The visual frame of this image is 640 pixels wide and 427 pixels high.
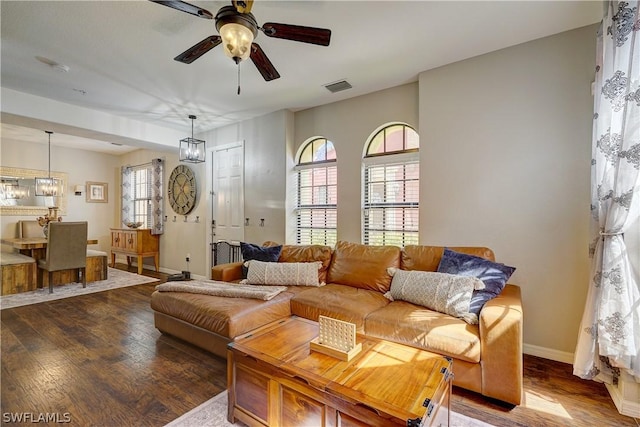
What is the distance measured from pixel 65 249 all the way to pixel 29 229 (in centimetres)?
229

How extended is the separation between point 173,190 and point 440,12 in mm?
5740

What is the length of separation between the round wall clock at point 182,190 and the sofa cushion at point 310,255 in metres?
3.08

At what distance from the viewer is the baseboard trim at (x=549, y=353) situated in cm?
247

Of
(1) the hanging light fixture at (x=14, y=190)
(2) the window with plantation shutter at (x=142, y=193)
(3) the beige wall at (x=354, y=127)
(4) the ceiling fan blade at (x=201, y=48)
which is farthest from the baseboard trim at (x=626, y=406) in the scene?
(1) the hanging light fixture at (x=14, y=190)

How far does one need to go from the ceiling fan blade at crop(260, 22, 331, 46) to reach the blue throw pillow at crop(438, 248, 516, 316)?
79.0 inches

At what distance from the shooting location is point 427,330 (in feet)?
6.55

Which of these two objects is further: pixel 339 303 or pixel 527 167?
pixel 527 167

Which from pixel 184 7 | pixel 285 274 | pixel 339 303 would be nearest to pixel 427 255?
pixel 339 303

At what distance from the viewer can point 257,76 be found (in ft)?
10.8

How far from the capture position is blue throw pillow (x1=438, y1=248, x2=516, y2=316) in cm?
217

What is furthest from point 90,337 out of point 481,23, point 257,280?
point 481,23

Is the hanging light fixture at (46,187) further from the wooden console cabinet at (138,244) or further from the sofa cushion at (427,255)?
the sofa cushion at (427,255)

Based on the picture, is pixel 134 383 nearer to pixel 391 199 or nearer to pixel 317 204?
pixel 317 204

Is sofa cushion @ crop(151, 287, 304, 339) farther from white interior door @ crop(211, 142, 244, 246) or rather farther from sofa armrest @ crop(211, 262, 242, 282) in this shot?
white interior door @ crop(211, 142, 244, 246)
